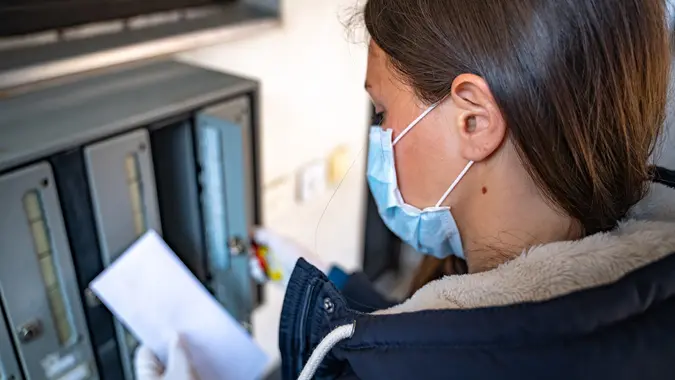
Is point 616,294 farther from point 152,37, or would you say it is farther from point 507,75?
point 152,37

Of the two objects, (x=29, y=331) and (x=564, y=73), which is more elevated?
(x=564, y=73)

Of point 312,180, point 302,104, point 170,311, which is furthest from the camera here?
Result: point 312,180

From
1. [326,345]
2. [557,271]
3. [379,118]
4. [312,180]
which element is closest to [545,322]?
[557,271]

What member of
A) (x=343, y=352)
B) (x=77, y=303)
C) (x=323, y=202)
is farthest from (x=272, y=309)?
(x=343, y=352)

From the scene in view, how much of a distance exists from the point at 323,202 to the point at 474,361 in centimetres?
86

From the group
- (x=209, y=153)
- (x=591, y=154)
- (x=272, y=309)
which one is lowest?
(x=272, y=309)

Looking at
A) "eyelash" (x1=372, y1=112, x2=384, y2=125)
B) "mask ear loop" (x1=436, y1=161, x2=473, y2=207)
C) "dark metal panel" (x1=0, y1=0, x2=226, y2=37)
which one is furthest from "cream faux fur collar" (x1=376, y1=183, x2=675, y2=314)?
"dark metal panel" (x1=0, y1=0, x2=226, y2=37)

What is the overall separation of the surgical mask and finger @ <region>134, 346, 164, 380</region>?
0.34 meters

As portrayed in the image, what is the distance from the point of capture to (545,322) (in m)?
0.47

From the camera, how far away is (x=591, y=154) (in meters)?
0.55

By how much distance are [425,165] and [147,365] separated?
1.37 feet

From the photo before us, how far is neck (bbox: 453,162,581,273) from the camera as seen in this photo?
0.59 m

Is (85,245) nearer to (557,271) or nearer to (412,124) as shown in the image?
(412,124)

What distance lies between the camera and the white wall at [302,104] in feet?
3.27
